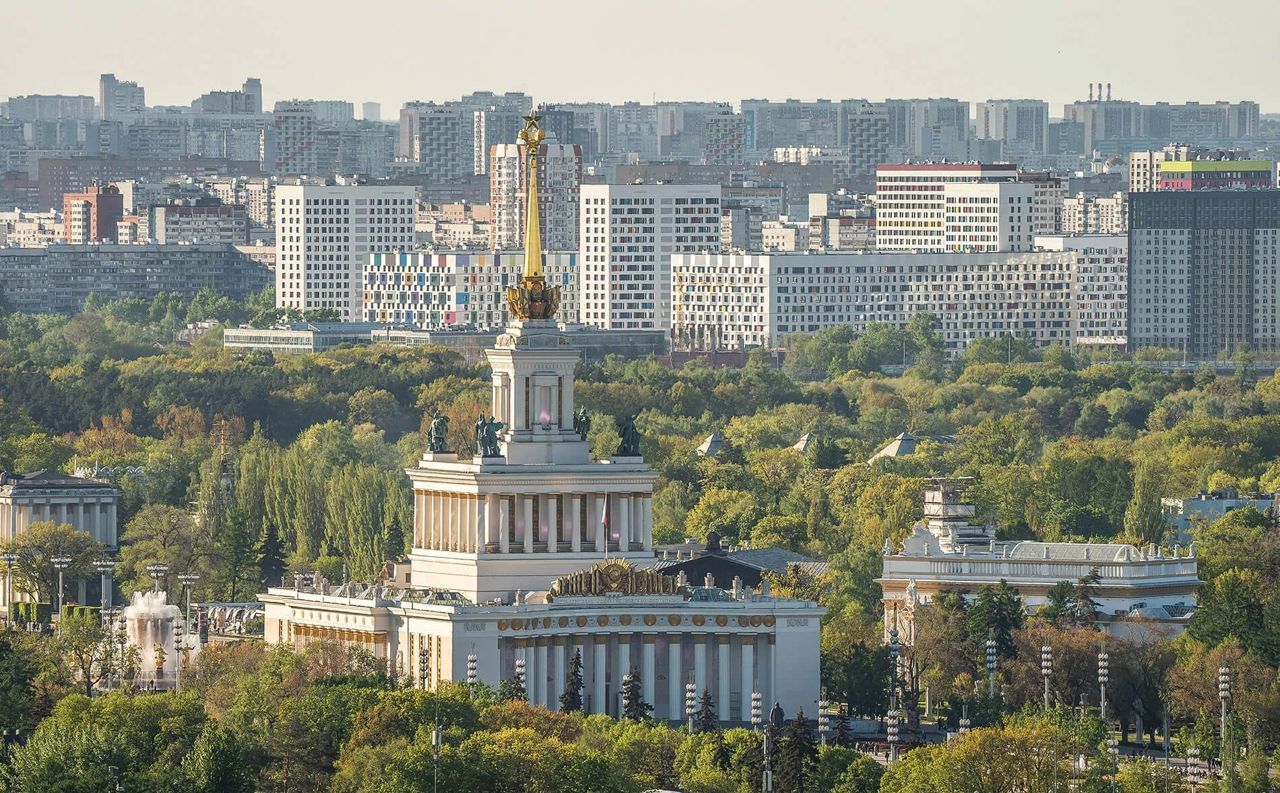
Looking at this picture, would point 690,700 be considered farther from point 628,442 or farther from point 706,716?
point 628,442

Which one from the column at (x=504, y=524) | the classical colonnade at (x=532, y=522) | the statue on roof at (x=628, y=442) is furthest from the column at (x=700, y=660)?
the statue on roof at (x=628, y=442)

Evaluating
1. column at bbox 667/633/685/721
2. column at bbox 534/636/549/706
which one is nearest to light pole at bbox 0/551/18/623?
column at bbox 534/636/549/706

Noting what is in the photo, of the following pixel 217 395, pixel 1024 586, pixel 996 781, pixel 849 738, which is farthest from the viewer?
pixel 217 395

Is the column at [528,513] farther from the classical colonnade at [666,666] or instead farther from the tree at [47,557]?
the tree at [47,557]

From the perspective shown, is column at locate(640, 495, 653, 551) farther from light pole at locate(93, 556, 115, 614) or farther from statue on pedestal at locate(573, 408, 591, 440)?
A: light pole at locate(93, 556, 115, 614)

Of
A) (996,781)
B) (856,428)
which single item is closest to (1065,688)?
(996,781)

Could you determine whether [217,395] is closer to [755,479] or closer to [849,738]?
[755,479]
